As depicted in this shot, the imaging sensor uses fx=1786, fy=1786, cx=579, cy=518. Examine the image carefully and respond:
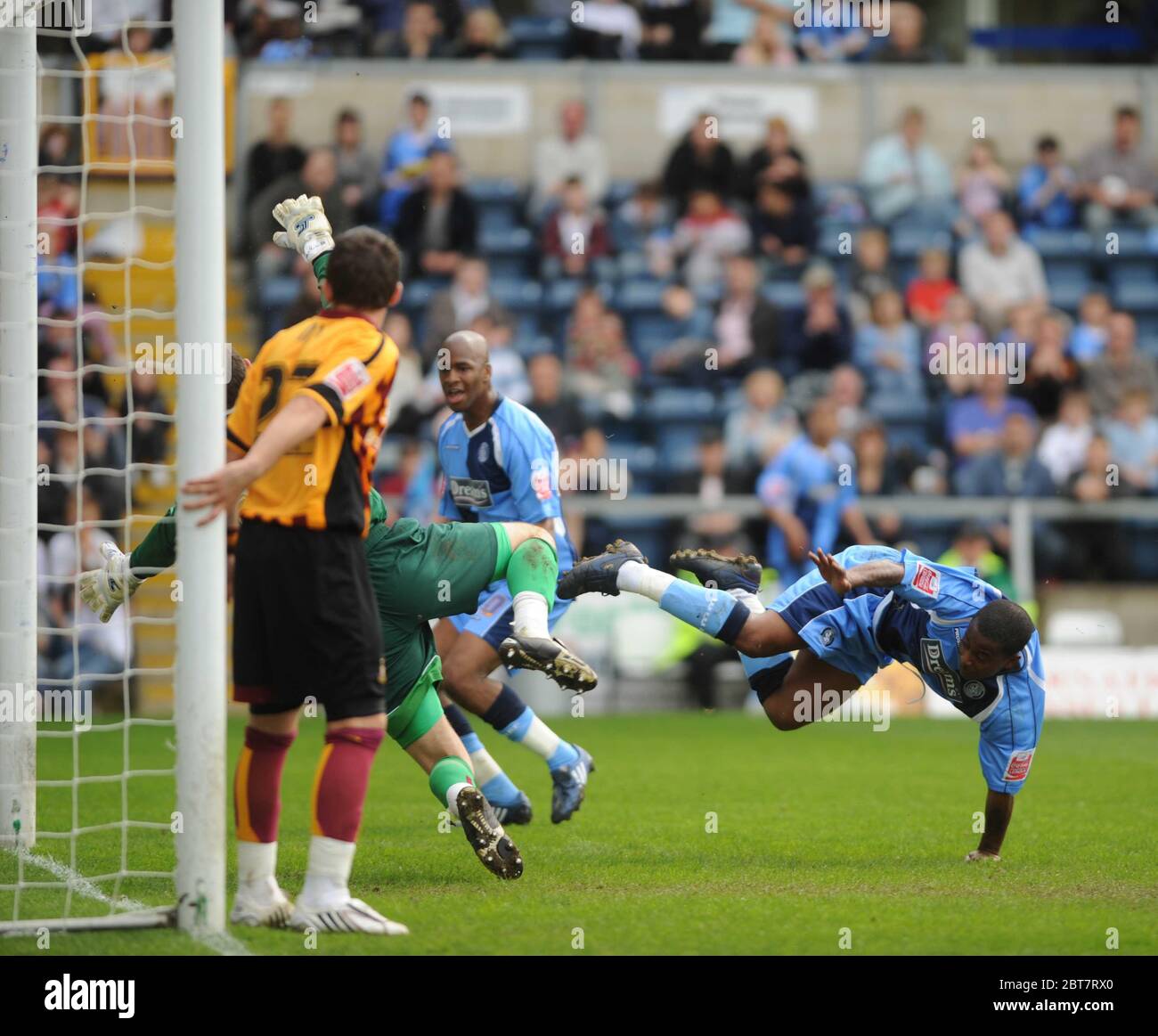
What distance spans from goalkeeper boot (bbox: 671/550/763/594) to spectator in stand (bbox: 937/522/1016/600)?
703 centimetres

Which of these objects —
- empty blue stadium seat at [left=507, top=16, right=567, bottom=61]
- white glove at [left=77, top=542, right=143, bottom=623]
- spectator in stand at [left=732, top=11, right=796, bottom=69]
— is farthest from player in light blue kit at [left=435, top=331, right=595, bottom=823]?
spectator in stand at [left=732, top=11, right=796, bottom=69]

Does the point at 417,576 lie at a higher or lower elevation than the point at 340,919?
higher

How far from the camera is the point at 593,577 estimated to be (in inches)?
307

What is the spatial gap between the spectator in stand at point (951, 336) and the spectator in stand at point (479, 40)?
5.60m

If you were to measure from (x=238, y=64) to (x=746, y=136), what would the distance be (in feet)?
17.7

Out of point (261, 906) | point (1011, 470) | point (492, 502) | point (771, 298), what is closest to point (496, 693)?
point (492, 502)

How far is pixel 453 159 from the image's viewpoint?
669 inches

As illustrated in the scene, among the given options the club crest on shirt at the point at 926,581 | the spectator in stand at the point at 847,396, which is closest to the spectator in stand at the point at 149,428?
the spectator in stand at the point at 847,396

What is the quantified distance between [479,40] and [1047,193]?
242 inches

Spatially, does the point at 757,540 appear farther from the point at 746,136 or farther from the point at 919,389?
the point at 746,136

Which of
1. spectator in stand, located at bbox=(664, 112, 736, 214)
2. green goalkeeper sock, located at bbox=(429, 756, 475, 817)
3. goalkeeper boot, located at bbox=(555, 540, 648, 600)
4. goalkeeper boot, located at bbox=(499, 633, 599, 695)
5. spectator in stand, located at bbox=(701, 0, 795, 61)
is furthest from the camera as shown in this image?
spectator in stand, located at bbox=(701, 0, 795, 61)

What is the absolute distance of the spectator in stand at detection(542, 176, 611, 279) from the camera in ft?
57.4

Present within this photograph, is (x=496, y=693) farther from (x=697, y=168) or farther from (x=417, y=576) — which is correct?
(x=697, y=168)

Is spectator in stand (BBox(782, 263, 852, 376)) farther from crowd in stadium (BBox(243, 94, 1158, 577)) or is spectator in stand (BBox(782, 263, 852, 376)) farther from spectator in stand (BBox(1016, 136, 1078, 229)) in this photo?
spectator in stand (BBox(1016, 136, 1078, 229))
